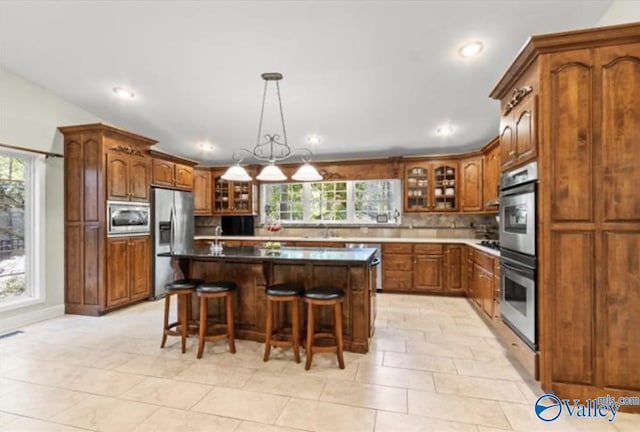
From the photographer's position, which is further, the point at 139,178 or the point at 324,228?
the point at 324,228

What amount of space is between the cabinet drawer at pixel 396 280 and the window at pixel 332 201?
3.77 feet

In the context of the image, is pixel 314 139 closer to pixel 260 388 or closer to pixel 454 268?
pixel 454 268

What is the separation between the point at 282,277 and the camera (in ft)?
10.7

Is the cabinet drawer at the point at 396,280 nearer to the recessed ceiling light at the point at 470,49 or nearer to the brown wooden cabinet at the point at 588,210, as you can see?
the brown wooden cabinet at the point at 588,210

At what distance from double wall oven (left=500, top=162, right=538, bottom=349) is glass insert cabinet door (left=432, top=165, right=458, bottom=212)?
2674mm

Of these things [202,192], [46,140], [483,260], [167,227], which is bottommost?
[483,260]

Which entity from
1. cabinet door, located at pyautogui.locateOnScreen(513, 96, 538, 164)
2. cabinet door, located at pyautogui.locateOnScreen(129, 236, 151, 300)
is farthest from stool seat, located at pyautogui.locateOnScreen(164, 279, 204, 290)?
cabinet door, located at pyautogui.locateOnScreen(513, 96, 538, 164)

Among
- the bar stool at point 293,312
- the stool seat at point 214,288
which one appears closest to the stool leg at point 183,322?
the stool seat at point 214,288

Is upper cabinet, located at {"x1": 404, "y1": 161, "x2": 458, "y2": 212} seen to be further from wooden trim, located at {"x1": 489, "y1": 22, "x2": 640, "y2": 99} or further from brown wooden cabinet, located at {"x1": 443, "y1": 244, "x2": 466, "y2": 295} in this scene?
wooden trim, located at {"x1": 489, "y1": 22, "x2": 640, "y2": 99}

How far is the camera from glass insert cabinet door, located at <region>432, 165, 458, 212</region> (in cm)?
552

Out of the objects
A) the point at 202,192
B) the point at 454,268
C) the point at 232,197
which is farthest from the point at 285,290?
the point at 202,192

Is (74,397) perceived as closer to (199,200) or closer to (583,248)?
(583,248)

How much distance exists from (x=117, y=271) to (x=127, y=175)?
4.48 feet

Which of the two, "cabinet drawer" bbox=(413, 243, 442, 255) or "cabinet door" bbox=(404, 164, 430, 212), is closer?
"cabinet drawer" bbox=(413, 243, 442, 255)
